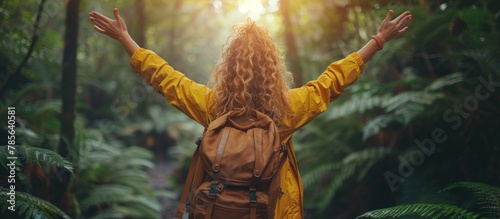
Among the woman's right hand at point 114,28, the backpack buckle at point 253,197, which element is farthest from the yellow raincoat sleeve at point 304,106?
the woman's right hand at point 114,28

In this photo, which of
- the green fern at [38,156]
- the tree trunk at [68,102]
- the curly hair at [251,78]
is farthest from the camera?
the tree trunk at [68,102]

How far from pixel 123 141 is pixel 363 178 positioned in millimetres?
6640

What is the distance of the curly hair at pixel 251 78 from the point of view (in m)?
2.44

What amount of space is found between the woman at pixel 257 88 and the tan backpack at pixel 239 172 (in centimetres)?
16

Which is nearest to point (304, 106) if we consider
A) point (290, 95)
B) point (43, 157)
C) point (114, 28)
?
point (290, 95)

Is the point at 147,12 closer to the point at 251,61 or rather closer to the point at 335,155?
the point at 335,155

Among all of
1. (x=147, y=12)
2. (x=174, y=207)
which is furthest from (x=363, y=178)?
(x=147, y=12)

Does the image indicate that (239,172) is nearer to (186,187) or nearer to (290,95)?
(186,187)

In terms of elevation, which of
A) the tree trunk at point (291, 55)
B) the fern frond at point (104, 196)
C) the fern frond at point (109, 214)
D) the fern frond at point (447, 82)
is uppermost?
the tree trunk at point (291, 55)

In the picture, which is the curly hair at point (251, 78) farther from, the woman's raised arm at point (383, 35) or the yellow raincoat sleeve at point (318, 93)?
the woman's raised arm at point (383, 35)

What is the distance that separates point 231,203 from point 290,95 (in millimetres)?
758

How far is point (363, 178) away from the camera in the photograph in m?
5.30

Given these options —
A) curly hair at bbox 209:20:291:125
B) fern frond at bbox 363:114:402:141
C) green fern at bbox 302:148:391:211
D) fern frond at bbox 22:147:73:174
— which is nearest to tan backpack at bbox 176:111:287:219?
curly hair at bbox 209:20:291:125

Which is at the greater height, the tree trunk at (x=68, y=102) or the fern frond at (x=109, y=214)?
the tree trunk at (x=68, y=102)
